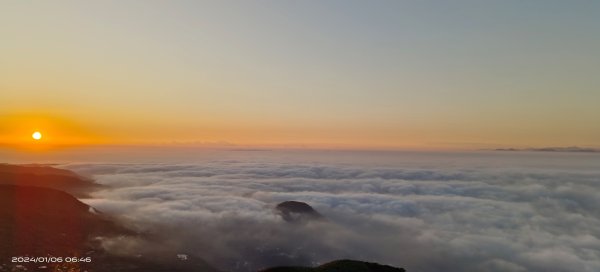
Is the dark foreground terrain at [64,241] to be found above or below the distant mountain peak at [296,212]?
above

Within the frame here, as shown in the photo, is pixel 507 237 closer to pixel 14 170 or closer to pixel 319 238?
pixel 319 238

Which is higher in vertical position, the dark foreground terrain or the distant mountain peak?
the dark foreground terrain

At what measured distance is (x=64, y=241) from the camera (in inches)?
3605

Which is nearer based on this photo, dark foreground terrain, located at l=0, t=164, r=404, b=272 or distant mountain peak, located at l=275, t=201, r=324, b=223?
dark foreground terrain, located at l=0, t=164, r=404, b=272

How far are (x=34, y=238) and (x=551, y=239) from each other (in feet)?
650

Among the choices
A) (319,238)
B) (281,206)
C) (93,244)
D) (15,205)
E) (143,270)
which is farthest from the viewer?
(281,206)

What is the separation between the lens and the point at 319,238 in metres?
153

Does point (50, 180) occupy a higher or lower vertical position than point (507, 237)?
higher

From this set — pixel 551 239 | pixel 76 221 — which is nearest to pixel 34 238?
pixel 76 221

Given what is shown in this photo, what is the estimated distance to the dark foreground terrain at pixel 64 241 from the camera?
74.2 m

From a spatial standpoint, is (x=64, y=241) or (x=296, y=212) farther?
(x=296, y=212)

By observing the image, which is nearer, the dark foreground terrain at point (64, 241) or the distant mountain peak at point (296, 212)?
the dark foreground terrain at point (64, 241)

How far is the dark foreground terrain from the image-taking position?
2921 inches

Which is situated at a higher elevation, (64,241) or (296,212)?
(64,241)
